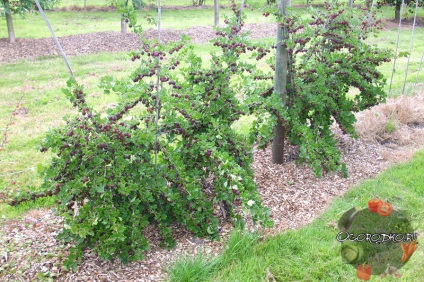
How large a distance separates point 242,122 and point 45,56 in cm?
885

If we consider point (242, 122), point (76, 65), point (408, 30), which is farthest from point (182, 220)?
point (408, 30)

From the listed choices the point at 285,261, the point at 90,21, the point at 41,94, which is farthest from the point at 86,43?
the point at 285,261

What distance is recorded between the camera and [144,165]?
10.4ft

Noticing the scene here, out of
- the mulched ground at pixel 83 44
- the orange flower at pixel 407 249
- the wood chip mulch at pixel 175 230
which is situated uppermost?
the orange flower at pixel 407 249

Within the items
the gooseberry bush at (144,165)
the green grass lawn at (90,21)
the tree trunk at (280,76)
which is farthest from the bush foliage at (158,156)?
the green grass lawn at (90,21)

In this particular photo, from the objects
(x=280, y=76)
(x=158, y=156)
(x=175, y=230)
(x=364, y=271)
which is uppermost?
(x=280, y=76)

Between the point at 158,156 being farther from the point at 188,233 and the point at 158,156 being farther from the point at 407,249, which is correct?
the point at 407,249

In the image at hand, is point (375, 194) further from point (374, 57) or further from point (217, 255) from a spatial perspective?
point (217, 255)

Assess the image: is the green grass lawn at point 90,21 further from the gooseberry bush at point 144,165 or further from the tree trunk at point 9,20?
the gooseberry bush at point 144,165

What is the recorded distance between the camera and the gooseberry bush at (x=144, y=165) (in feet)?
9.54

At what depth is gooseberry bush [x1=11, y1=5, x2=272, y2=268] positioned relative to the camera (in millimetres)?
2908

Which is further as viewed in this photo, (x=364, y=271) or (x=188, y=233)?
(x=188, y=233)

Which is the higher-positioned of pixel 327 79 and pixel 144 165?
pixel 327 79

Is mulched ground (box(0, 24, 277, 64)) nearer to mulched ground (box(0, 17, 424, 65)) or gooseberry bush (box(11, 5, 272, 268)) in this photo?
mulched ground (box(0, 17, 424, 65))
